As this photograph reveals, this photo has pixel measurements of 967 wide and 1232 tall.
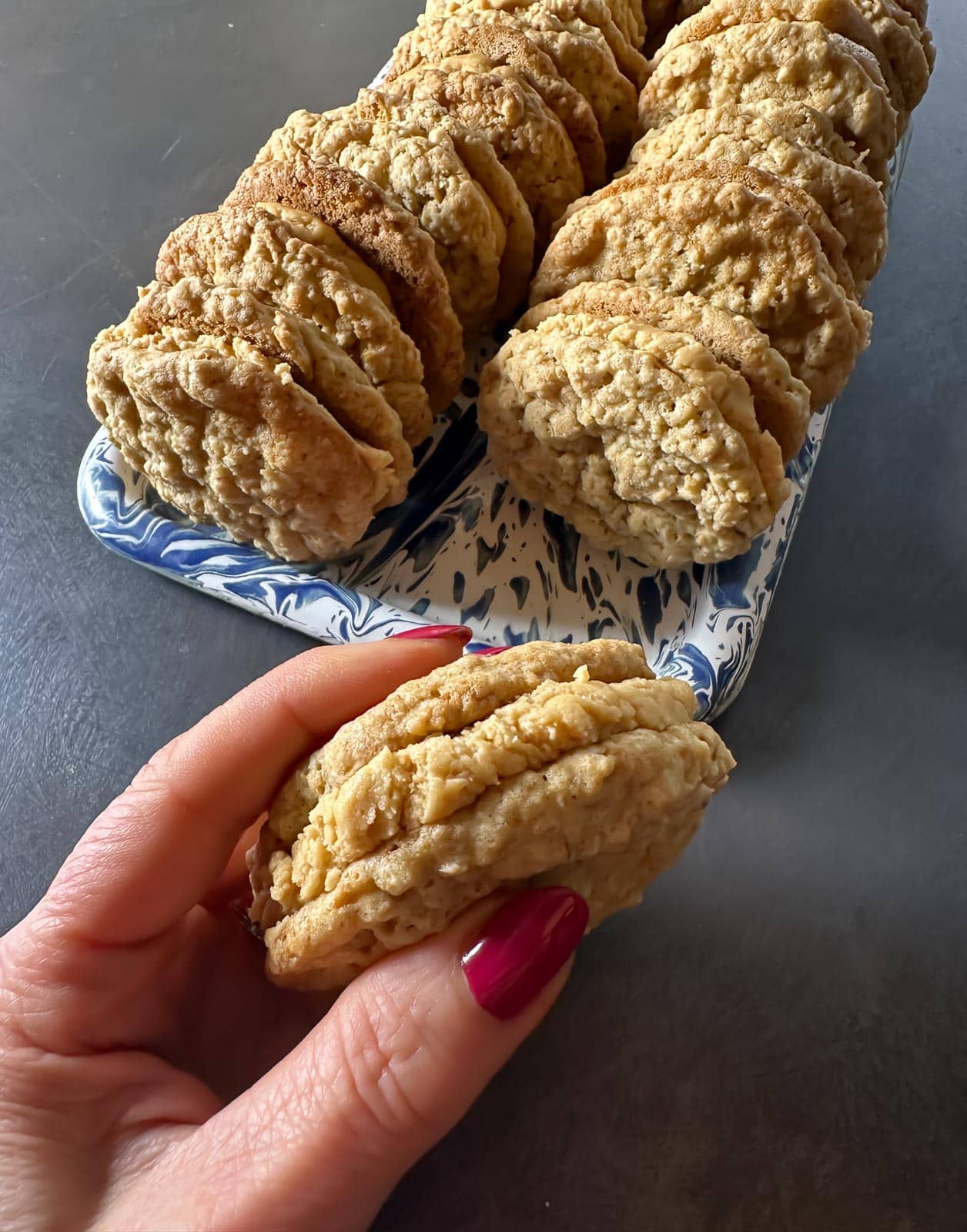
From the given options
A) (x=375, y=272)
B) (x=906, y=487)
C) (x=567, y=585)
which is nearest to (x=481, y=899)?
(x=567, y=585)

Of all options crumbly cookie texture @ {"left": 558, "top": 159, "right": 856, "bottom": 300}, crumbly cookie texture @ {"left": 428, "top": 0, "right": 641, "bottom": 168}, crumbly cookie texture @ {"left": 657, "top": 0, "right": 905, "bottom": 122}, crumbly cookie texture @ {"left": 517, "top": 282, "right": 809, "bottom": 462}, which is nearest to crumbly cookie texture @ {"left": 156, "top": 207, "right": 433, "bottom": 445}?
crumbly cookie texture @ {"left": 517, "top": 282, "right": 809, "bottom": 462}

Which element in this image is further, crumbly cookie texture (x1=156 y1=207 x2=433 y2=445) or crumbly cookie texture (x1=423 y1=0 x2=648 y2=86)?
crumbly cookie texture (x1=423 y1=0 x2=648 y2=86)

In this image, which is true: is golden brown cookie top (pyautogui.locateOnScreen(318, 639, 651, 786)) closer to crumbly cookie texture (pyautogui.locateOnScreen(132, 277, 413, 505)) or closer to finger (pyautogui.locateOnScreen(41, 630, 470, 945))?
finger (pyautogui.locateOnScreen(41, 630, 470, 945))

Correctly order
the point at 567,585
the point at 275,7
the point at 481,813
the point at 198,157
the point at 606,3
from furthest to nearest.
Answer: the point at 275,7 < the point at 198,157 < the point at 606,3 < the point at 567,585 < the point at 481,813

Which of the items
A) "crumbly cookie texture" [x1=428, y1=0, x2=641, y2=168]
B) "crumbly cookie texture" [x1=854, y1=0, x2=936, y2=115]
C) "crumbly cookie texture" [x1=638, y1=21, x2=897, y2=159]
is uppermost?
"crumbly cookie texture" [x1=428, y1=0, x2=641, y2=168]

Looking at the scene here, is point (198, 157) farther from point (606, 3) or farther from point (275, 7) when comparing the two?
point (606, 3)

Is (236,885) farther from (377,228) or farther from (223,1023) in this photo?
(377,228)

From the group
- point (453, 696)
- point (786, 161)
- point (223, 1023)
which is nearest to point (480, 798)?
point (453, 696)
